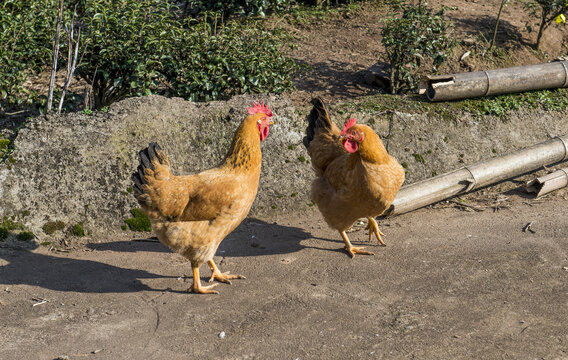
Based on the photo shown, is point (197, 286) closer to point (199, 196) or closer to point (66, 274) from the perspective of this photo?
point (199, 196)

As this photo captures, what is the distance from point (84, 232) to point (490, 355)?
14.7 feet

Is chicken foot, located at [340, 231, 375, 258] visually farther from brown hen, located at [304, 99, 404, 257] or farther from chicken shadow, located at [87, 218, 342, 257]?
chicken shadow, located at [87, 218, 342, 257]

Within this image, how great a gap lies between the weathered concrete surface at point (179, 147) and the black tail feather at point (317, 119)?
669mm

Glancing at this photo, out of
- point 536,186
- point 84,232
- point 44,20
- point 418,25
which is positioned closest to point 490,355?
point 536,186

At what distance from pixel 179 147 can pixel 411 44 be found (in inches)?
160

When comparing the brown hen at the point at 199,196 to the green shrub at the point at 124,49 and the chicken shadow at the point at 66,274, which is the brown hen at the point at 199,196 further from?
the green shrub at the point at 124,49

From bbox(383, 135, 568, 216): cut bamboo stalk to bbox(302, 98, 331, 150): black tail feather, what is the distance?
1.26 m

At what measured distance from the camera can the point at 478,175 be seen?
728 cm

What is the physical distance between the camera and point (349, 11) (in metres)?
11.4

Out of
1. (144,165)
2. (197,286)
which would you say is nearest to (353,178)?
(197,286)

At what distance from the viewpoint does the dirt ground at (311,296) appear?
14.9 feet

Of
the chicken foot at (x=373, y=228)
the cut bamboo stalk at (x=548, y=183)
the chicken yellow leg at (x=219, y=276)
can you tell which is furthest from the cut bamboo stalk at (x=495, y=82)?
the chicken yellow leg at (x=219, y=276)

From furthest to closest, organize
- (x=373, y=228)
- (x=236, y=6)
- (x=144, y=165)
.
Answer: (x=236, y=6)
(x=373, y=228)
(x=144, y=165)

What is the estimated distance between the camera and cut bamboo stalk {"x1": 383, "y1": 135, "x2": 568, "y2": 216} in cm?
691
